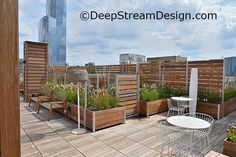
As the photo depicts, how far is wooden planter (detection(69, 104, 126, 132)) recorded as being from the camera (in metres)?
4.22

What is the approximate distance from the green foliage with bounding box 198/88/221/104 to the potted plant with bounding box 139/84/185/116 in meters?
0.65

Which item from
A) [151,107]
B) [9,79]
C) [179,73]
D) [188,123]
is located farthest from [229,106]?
[9,79]

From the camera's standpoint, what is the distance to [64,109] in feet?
17.6

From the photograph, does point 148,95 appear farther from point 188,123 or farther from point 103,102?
point 188,123

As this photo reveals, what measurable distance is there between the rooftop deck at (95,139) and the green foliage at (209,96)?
0.89m

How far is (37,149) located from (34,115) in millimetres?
2686

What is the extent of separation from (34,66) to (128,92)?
513 cm

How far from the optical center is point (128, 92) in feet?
17.7

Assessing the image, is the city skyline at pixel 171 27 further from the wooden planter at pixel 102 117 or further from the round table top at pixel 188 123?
the round table top at pixel 188 123

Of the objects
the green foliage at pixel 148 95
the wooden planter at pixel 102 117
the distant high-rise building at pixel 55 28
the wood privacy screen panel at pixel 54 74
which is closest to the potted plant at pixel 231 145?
the wooden planter at pixel 102 117

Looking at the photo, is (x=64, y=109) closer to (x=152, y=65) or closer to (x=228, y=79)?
(x=152, y=65)

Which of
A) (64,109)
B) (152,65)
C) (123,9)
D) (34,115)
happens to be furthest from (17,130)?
(152,65)

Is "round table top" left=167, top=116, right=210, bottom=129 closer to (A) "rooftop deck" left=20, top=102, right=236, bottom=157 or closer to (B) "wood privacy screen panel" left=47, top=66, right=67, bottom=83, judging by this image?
(A) "rooftop deck" left=20, top=102, right=236, bottom=157

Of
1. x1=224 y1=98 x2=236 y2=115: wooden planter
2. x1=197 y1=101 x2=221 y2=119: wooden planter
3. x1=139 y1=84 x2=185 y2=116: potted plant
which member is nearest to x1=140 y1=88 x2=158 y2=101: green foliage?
x1=139 y1=84 x2=185 y2=116: potted plant
